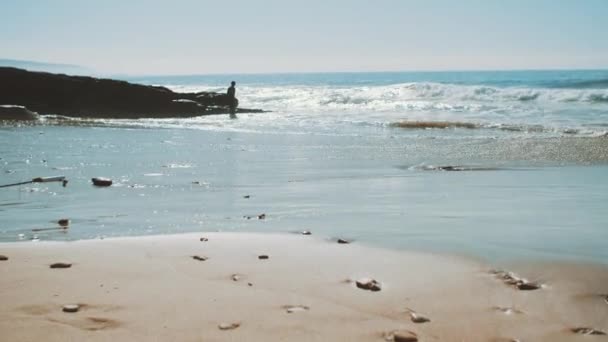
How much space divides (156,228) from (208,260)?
4.24 feet

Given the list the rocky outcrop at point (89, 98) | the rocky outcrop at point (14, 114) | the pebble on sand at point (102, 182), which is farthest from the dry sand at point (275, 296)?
the rocky outcrop at point (89, 98)

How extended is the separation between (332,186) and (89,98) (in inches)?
702

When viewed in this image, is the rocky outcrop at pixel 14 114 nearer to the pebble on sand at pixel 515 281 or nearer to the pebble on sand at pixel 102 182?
the pebble on sand at pixel 102 182

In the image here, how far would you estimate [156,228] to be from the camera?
16.9 feet

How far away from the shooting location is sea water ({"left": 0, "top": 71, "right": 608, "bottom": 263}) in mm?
4926

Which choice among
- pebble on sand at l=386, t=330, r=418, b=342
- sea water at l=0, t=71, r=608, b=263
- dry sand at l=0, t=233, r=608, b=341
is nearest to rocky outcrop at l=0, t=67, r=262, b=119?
sea water at l=0, t=71, r=608, b=263

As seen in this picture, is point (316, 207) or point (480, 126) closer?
point (316, 207)

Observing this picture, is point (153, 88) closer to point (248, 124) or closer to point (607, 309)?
point (248, 124)

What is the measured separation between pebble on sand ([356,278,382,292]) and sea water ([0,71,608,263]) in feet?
3.36

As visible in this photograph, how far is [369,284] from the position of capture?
339 centimetres

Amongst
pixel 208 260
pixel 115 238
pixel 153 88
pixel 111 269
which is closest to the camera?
pixel 111 269

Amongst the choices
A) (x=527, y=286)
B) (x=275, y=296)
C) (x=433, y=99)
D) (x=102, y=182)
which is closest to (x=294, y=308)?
(x=275, y=296)

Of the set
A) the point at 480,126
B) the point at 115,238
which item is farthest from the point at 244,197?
the point at 480,126

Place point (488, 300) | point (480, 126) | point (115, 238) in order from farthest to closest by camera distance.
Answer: point (480, 126)
point (115, 238)
point (488, 300)
